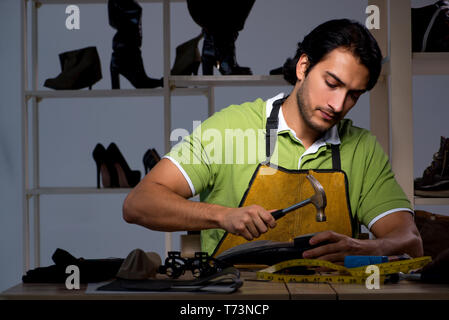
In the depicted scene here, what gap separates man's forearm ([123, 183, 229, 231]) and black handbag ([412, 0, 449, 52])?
4.93ft

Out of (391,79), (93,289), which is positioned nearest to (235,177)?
(391,79)

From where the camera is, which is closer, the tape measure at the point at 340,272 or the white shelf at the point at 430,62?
the tape measure at the point at 340,272

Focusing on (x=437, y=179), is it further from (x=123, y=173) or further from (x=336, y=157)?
(x=123, y=173)

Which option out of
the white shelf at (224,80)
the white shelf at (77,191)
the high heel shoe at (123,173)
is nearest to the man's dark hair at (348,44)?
the white shelf at (224,80)

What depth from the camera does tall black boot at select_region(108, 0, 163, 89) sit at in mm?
3406

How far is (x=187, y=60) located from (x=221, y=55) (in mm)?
306

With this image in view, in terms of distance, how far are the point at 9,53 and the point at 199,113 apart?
1.63 metres

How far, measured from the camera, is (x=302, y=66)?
230 centimetres

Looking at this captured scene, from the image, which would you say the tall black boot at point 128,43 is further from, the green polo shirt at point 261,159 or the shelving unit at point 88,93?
the green polo shirt at point 261,159

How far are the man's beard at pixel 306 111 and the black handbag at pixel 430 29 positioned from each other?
0.81 metres

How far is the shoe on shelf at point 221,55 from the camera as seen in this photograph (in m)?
3.22

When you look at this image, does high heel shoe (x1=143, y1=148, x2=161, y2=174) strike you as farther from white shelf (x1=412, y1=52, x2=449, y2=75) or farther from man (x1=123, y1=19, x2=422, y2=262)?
white shelf (x1=412, y1=52, x2=449, y2=75)

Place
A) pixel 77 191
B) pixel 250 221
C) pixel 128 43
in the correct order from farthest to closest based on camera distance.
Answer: pixel 128 43 → pixel 77 191 → pixel 250 221

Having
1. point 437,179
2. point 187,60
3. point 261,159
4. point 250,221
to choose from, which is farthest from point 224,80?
point 250,221
